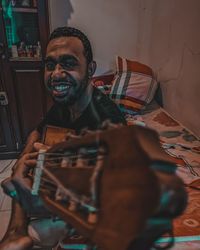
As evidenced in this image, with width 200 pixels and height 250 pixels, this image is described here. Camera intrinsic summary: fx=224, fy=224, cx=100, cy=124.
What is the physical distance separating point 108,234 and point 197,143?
1.05 meters

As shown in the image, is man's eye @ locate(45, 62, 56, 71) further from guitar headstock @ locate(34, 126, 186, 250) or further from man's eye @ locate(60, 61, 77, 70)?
guitar headstock @ locate(34, 126, 186, 250)

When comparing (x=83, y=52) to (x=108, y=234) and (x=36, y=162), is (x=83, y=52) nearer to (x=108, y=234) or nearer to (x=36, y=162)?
(x=36, y=162)

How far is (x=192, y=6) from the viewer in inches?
51.2

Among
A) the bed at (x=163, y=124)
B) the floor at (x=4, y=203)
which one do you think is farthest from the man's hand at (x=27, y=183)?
the floor at (x=4, y=203)

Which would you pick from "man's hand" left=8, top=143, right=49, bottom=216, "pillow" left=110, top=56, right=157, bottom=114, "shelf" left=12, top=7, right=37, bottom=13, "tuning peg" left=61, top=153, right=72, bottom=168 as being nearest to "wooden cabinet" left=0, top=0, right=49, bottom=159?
"shelf" left=12, top=7, right=37, bottom=13

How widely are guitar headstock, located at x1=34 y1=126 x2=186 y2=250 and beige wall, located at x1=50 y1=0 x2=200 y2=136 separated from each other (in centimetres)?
110

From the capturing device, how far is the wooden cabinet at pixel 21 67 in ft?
5.62

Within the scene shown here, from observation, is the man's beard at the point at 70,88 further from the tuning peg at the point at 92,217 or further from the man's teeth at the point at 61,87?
the tuning peg at the point at 92,217

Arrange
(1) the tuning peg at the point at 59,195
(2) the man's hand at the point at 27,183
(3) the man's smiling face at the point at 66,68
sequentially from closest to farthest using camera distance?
1. (1) the tuning peg at the point at 59,195
2. (2) the man's hand at the point at 27,183
3. (3) the man's smiling face at the point at 66,68

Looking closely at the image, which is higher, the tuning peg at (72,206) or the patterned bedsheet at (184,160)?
the tuning peg at (72,206)

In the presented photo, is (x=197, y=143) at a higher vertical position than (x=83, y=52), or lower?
lower

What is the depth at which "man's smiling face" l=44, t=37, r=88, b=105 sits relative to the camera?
662mm

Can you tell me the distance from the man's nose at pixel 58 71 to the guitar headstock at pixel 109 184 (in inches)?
11.5

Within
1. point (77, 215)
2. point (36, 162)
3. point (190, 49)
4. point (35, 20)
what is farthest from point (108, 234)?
point (35, 20)
